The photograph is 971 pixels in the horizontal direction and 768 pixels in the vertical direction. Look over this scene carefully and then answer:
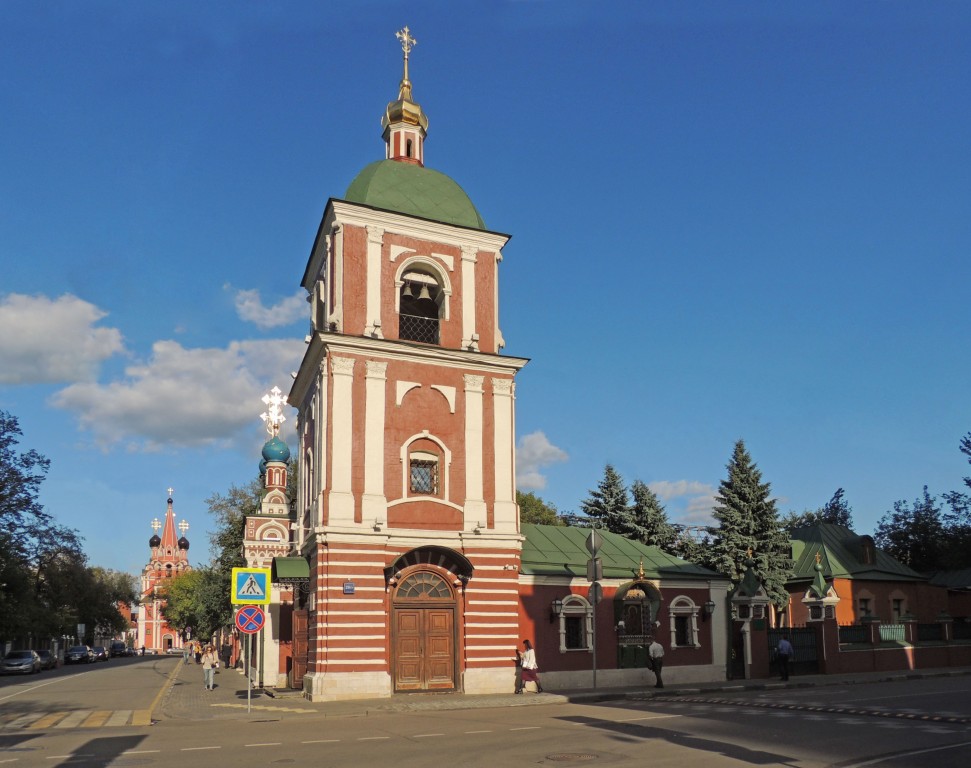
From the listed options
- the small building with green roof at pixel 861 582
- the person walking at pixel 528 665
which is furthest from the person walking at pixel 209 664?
the small building with green roof at pixel 861 582

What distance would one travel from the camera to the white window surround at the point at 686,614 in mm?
29438

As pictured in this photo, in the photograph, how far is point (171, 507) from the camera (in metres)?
138

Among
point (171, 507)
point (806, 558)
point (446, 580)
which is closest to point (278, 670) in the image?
point (446, 580)

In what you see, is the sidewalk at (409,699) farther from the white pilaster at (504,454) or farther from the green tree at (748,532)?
the green tree at (748,532)

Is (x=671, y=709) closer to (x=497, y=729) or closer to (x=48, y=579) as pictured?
(x=497, y=729)

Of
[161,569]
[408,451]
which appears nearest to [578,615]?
[408,451]

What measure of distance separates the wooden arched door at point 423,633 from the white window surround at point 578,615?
13.5 ft

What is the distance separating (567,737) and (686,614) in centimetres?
1601

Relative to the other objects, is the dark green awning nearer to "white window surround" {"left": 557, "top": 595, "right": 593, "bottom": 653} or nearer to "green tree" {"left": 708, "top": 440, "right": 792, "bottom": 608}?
"white window surround" {"left": 557, "top": 595, "right": 593, "bottom": 653}

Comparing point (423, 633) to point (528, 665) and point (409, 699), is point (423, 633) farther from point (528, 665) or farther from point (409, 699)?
point (528, 665)

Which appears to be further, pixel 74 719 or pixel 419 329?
pixel 419 329

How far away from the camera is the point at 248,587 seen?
67.9 ft

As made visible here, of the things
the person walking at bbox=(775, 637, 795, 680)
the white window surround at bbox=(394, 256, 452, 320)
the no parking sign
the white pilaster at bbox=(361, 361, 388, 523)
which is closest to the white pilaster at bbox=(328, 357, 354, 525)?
the white pilaster at bbox=(361, 361, 388, 523)

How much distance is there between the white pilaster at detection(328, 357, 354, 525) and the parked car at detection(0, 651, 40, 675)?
3422cm
